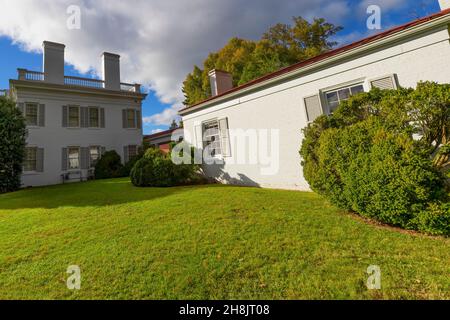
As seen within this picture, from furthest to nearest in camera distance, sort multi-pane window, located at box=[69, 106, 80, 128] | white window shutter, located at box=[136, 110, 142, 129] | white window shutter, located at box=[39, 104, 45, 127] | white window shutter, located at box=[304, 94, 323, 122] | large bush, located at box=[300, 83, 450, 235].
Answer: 1. white window shutter, located at box=[136, 110, 142, 129]
2. multi-pane window, located at box=[69, 106, 80, 128]
3. white window shutter, located at box=[39, 104, 45, 127]
4. white window shutter, located at box=[304, 94, 323, 122]
5. large bush, located at box=[300, 83, 450, 235]

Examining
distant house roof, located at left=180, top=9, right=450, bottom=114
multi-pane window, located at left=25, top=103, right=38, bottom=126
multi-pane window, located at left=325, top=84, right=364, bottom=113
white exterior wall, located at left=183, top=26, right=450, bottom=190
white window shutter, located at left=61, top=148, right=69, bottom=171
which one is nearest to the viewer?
white exterior wall, located at left=183, top=26, right=450, bottom=190

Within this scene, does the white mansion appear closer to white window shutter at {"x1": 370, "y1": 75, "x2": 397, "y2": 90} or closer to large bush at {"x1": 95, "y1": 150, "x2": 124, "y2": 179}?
large bush at {"x1": 95, "y1": 150, "x2": 124, "y2": 179}

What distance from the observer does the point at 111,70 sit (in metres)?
19.1

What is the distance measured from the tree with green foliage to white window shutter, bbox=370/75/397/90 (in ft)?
52.0

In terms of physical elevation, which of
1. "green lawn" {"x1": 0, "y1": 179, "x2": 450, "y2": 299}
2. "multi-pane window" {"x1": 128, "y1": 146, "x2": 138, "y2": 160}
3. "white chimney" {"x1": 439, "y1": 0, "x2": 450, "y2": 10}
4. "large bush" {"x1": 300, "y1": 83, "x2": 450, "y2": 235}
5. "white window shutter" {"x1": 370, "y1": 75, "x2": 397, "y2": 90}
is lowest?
"green lawn" {"x1": 0, "y1": 179, "x2": 450, "y2": 299}

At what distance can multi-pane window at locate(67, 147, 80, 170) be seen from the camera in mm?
16406

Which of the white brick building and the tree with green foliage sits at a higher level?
the tree with green foliage

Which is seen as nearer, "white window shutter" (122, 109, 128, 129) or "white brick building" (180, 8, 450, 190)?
"white brick building" (180, 8, 450, 190)

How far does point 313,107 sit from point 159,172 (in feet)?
22.2

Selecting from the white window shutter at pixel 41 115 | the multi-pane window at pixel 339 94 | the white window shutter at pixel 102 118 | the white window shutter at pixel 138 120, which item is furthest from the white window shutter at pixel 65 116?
the multi-pane window at pixel 339 94

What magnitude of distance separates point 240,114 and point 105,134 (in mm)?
12979

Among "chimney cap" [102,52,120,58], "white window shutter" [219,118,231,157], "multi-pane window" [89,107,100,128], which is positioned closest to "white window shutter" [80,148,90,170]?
"multi-pane window" [89,107,100,128]

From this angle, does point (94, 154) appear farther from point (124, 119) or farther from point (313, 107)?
point (313, 107)

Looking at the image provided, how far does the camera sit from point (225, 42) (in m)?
26.7
